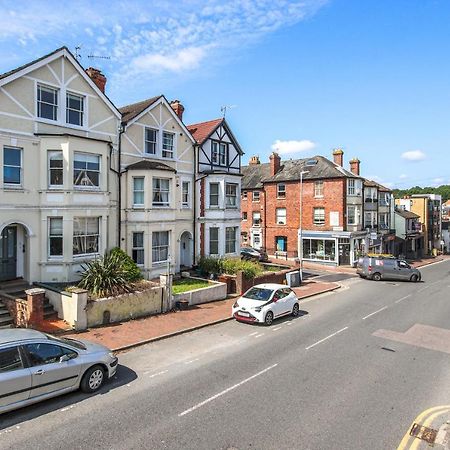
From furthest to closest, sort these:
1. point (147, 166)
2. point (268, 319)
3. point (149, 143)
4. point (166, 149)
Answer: point (166, 149) → point (149, 143) → point (147, 166) → point (268, 319)

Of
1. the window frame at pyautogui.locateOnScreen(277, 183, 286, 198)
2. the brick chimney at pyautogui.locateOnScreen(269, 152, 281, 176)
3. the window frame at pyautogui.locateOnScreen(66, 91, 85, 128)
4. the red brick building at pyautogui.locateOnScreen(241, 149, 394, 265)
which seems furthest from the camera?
the brick chimney at pyautogui.locateOnScreen(269, 152, 281, 176)

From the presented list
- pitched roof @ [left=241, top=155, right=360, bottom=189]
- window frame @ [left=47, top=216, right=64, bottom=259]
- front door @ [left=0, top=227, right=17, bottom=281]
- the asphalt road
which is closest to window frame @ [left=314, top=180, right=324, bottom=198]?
pitched roof @ [left=241, top=155, right=360, bottom=189]

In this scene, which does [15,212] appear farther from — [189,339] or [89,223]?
[189,339]

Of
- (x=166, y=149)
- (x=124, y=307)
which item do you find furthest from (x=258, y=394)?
(x=166, y=149)

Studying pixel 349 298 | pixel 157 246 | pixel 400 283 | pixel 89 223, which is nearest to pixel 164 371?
pixel 89 223

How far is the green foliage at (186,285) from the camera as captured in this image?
19958mm

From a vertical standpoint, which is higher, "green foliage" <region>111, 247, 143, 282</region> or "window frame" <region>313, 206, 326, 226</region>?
"window frame" <region>313, 206, 326, 226</region>

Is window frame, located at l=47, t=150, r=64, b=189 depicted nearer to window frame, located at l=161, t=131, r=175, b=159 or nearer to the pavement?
the pavement

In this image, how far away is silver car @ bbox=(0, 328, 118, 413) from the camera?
809cm

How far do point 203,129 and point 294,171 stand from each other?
18567mm

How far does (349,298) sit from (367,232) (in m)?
20.3

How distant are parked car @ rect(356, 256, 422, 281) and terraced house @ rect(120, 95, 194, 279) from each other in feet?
52.6

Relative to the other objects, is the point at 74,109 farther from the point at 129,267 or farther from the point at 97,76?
the point at 129,267

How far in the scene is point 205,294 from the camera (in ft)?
65.3
